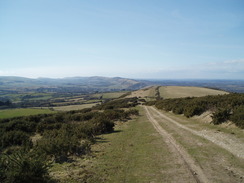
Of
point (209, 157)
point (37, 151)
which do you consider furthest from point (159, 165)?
point (37, 151)

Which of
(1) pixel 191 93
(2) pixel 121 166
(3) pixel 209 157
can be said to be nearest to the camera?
(2) pixel 121 166

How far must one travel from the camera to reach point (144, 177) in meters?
6.48

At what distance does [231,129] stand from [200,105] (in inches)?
335

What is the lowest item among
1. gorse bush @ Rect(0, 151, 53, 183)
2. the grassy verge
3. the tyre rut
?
the grassy verge

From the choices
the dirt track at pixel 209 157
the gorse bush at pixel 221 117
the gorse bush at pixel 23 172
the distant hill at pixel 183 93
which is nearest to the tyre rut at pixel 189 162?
the dirt track at pixel 209 157

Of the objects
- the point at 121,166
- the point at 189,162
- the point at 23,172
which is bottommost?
the point at 121,166

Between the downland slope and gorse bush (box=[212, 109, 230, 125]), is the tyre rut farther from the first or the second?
gorse bush (box=[212, 109, 230, 125])

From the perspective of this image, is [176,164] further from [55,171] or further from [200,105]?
[200,105]

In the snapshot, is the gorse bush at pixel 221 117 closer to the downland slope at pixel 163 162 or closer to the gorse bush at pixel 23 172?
the downland slope at pixel 163 162

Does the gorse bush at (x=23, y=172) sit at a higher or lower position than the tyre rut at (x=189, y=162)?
higher

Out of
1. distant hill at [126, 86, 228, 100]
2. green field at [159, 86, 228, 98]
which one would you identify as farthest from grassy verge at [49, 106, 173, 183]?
green field at [159, 86, 228, 98]

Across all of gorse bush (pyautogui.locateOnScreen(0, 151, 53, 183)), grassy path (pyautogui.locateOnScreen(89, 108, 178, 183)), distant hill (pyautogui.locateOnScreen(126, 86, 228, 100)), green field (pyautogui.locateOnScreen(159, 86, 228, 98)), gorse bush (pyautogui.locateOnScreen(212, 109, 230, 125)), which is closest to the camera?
gorse bush (pyautogui.locateOnScreen(0, 151, 53, 183))

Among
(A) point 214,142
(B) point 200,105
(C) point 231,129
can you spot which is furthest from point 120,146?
(B) point 200,105

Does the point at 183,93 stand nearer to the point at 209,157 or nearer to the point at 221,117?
the point at 221,117
